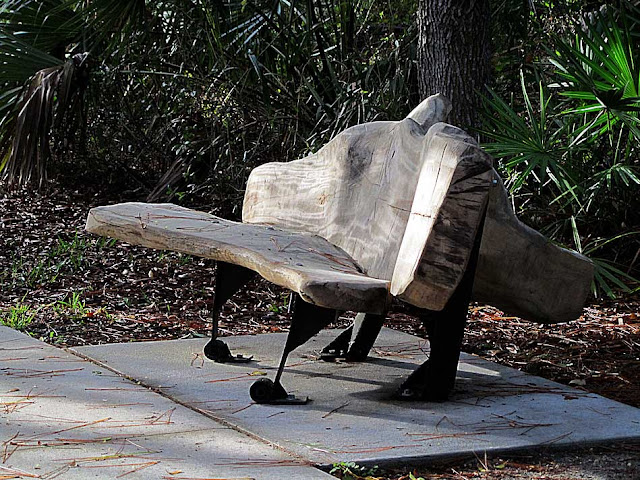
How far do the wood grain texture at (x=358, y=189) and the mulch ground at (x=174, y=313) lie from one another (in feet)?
3.43

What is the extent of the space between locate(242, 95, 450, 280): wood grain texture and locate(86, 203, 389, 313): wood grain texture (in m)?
0.11

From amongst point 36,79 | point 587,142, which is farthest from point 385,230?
point 36,79

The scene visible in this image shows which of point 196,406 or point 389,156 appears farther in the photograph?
point 389,156

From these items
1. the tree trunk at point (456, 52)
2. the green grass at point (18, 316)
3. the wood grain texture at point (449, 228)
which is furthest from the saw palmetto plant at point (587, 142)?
the green grass at point (18, 316)

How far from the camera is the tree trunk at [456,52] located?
523 cm

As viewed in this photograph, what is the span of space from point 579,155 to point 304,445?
374 cm

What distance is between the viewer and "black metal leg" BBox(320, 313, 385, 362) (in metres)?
4.33

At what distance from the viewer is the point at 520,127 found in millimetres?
4992

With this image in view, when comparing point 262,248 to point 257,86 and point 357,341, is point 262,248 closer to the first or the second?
point 357,341

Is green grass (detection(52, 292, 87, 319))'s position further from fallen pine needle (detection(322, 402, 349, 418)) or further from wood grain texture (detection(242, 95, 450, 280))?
fallen pine needle (detection(322, 402, 349, 418))

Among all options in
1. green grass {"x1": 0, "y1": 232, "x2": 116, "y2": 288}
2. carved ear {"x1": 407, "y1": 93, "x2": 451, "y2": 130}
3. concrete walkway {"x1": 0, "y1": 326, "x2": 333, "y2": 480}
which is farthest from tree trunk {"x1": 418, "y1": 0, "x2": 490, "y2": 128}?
green grass {"x1": 0, "y1": 232, "x2": 116, "y2": 288}

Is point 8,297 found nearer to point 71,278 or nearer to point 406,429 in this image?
point 71,278

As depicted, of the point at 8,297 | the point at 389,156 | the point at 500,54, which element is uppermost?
the point at 500,54

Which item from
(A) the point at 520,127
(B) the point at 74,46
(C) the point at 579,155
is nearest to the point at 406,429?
(A) the point at 520,127
